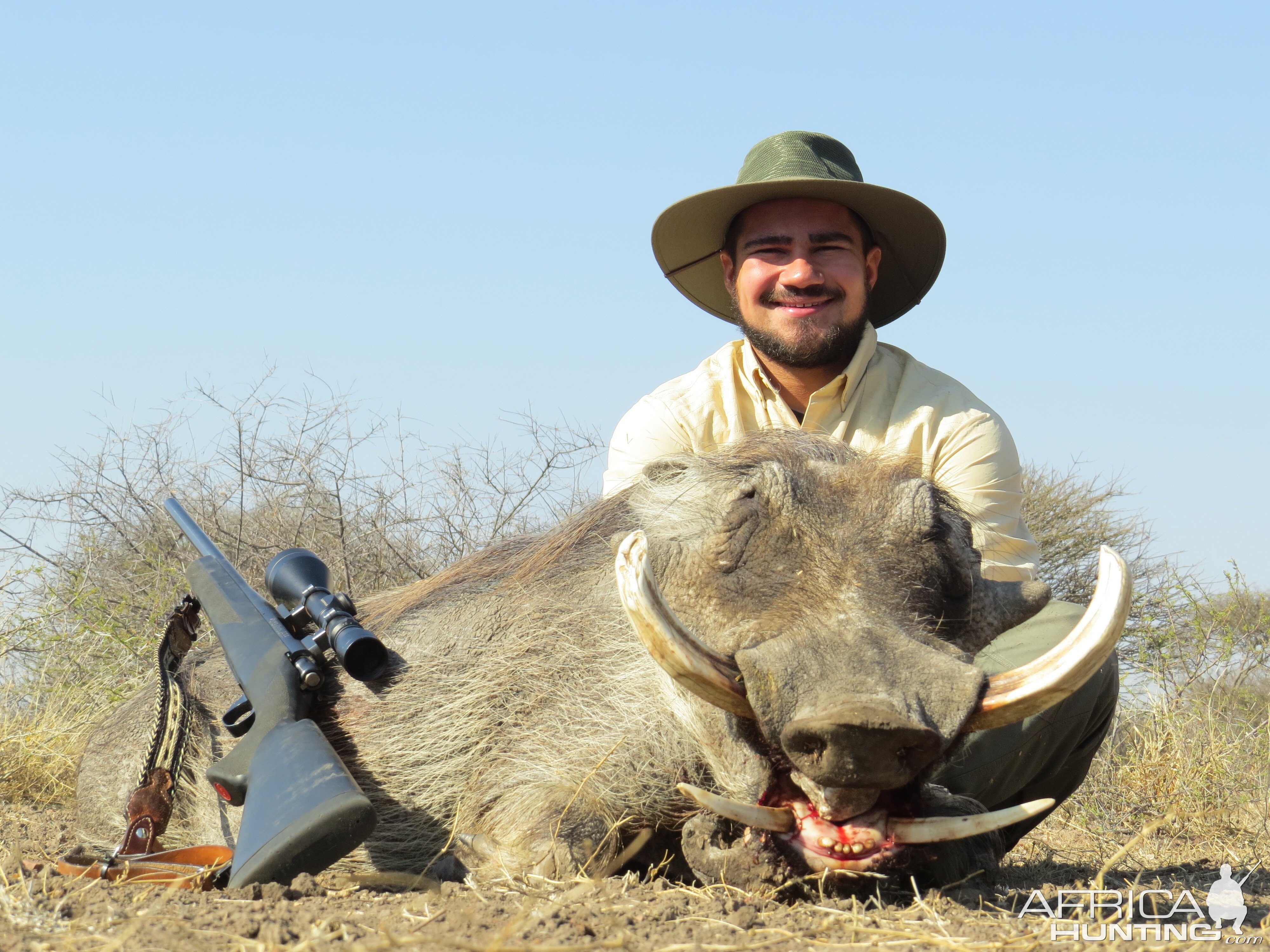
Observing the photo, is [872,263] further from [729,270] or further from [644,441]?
[644,441]

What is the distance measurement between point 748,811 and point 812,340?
2.04 meters

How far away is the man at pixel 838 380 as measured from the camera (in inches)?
138

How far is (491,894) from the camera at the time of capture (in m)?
2.12

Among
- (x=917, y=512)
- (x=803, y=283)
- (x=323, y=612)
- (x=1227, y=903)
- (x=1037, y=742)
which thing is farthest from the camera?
(x=803, y=283)

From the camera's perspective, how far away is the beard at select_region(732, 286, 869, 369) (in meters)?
3.77

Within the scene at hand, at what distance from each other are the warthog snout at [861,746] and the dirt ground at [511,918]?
243mm

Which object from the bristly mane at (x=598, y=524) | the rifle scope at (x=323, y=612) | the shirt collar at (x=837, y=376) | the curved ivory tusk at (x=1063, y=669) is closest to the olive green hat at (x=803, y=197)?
the shirt collar at (x=837, y=376)

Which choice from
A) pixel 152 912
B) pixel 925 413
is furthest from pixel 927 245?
pixel 152 912

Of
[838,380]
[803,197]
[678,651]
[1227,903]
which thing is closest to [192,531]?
[838,380]

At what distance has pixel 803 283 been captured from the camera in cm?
375

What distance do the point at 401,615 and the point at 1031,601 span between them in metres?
1.60

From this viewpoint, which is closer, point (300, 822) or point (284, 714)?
point (300, 822)

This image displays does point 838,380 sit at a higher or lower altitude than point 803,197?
lower

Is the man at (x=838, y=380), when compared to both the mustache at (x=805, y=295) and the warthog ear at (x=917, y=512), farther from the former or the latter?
the warthog ear at (x=917, y=512)
